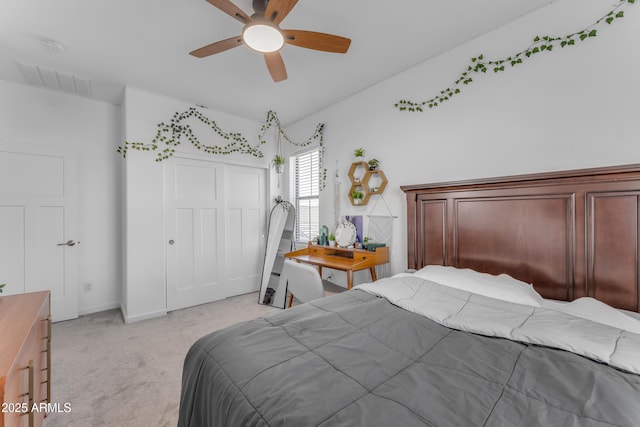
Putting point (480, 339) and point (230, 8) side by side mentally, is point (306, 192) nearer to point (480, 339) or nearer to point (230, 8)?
point (230, 8)

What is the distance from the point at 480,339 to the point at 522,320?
27 centimetres

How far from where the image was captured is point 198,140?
357 cm

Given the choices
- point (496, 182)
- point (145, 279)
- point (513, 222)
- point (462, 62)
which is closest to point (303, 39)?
point (462, 62)

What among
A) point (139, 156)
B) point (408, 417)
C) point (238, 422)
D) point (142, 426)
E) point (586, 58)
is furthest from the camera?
point (139, 156)

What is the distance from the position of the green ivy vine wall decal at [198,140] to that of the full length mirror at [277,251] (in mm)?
757

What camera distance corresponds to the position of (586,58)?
172 cm

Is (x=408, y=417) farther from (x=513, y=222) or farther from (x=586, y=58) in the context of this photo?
(x=586, y=58)

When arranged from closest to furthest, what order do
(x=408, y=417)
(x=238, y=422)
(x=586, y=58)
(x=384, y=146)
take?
(x=408, y=417), (x=238, y=422), (x=586, y=58), (x=384, y=146)

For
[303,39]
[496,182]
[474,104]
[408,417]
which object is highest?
[303,39]

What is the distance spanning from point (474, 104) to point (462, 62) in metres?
0.41

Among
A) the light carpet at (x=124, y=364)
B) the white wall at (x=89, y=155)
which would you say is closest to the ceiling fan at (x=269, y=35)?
the white wall at (x=89, y=155)

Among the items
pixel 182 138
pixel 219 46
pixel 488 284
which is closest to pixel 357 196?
pixel 488 284

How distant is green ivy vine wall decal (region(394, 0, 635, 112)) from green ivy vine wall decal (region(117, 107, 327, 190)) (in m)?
1.54

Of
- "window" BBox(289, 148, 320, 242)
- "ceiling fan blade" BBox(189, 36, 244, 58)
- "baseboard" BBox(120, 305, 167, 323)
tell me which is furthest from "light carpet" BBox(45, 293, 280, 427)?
"ceiling fan blade" BBox(189, 36, 244, 58)
